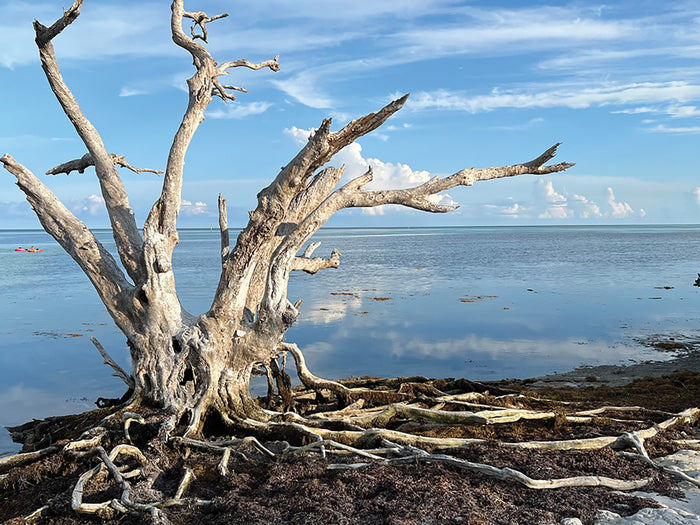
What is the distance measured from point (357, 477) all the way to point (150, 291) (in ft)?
10.1

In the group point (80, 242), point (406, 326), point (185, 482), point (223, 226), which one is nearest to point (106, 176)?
point (80, 242)

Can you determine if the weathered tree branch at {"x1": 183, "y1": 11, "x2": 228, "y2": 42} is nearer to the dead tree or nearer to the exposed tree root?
the dead tree

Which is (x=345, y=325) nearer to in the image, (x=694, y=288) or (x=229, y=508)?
(x=229, y=508)

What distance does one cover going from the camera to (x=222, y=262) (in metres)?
6.30

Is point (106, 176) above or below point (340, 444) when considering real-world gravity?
above

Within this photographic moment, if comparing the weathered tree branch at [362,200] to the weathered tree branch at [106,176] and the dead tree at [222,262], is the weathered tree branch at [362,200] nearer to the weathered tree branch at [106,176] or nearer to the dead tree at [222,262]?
the dead tree at [222,262]

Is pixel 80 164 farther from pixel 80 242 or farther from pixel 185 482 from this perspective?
pixel 185 482

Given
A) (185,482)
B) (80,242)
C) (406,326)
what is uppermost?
(80,242)

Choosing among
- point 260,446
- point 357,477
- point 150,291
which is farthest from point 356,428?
point 150,291

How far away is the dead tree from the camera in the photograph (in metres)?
6.06

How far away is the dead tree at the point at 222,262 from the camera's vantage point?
606cm

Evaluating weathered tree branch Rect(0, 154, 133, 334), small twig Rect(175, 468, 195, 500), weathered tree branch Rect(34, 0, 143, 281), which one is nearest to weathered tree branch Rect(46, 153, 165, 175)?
weathered tree branch Rect(34, 0, 143, 281)

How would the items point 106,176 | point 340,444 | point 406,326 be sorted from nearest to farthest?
point 340,444, point 106,176, point 406,326

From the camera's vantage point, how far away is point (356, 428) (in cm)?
567
